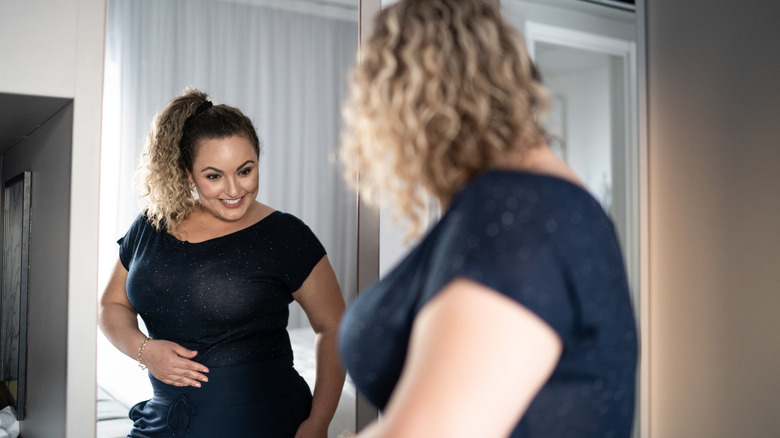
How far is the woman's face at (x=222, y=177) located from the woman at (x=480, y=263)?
846mm

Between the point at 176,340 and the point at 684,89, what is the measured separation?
65.1 inches

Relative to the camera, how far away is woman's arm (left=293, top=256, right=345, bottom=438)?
1679 millimetres

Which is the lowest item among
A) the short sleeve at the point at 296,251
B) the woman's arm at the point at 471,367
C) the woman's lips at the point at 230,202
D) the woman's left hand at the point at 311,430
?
the woman's left hand at the point at 311,430

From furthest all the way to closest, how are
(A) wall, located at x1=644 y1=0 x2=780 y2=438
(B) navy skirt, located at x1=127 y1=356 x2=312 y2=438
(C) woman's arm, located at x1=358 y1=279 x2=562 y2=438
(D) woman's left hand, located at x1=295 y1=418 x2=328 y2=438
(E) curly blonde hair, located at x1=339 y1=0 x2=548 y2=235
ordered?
1. (A) wall, located at x1=644 y1=0 x2=780 y2=438
2. (D) woman's left hand, located at x1=295 y1=418 x2=328 y2=438
3. (B) navy skirt, located at x1=127 y1=356 x2=312 y2=438
4. (E) curly blonde hair, located at x1=339 y1=0 x2=548 y2=235
5. (C) woman's arm, located at x1=358 y1=279 x2=562 y2=438

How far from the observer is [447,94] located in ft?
2.45

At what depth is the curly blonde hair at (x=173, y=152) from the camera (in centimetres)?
163

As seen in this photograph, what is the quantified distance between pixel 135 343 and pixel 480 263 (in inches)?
45.8

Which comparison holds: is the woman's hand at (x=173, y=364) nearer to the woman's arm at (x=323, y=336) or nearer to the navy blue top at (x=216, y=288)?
A: the navy blue top at (x=216, y=288)

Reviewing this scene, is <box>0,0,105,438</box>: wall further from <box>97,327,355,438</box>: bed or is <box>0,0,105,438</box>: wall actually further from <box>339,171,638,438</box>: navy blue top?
<box>339,171,638,438</box>: navy blue top

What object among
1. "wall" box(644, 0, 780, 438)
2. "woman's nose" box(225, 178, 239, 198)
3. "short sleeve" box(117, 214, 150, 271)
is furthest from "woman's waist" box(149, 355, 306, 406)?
"wall" box(644, 0, 780, 438)

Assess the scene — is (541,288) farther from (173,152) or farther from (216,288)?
(173,152)

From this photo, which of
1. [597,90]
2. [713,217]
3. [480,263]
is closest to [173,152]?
[480,263]

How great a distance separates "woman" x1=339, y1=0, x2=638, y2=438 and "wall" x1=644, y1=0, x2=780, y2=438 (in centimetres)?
134

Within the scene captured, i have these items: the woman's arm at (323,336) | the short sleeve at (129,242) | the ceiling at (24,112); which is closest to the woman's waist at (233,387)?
the woman's arm at (323,336)
